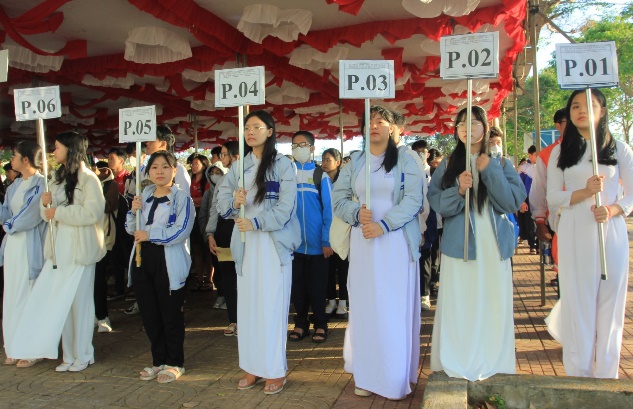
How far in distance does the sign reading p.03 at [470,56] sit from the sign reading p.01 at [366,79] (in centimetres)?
38

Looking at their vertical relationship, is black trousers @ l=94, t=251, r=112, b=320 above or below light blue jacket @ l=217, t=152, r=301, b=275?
below

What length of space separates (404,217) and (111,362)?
9.21 ft

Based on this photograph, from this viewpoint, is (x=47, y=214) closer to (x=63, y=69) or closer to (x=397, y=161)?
(x=397, y=161)

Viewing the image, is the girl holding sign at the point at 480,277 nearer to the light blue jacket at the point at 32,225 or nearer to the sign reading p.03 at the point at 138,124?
the sign reading p.03 at the point at 138,124

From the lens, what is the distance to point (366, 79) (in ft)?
13.1

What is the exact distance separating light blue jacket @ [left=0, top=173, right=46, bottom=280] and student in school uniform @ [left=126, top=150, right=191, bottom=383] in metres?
0.98

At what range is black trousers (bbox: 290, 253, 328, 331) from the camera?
5406 mm

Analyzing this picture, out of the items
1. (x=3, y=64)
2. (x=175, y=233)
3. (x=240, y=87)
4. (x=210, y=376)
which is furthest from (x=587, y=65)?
(x=3, y=64)

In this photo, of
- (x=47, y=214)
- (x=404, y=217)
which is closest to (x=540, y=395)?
(x=404, y=217)

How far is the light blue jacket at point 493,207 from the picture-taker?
3777mm

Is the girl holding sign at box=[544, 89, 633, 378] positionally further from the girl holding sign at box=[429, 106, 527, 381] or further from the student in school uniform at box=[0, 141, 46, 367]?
the student in school uniform at box=[0, 141, 46, 367]

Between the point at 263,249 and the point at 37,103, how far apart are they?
2502 millimetres

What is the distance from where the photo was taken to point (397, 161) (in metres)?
3.96

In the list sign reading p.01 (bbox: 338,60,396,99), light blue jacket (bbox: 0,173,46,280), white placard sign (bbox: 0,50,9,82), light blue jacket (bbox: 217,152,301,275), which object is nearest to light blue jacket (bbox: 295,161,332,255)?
light blue jacket (bbox: 217,152,301,275)
